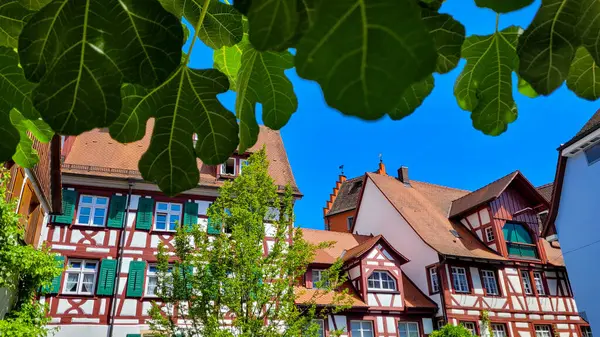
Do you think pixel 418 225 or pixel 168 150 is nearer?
pixel 168 150

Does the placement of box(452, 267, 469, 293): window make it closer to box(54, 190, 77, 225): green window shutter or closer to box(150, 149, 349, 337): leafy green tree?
box(150, 149, 349, 337): leafy green tree

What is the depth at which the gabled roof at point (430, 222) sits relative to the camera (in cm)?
2044

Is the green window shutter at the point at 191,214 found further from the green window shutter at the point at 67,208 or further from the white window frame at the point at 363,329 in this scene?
the white window frame at the point at 363,329

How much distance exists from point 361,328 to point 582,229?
807cm

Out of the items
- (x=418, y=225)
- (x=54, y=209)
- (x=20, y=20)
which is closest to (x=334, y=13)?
(x=20, y=20)

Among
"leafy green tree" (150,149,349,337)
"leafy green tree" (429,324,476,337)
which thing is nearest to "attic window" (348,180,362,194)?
"leafy green tree" (429,324,476,337)

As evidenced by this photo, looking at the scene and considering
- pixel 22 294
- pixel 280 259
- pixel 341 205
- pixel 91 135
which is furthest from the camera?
pixel 341 205

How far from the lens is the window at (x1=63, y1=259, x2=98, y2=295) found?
572 inches

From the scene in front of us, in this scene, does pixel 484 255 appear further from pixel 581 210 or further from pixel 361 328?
pixel 361 328

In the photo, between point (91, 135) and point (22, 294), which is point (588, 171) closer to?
point (22, 294)

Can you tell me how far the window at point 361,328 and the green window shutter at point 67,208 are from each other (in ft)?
33.6

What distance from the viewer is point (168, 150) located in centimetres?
96

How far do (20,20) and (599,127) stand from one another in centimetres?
1623

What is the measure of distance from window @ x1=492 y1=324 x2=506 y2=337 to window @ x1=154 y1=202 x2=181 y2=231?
13205 millimetres
